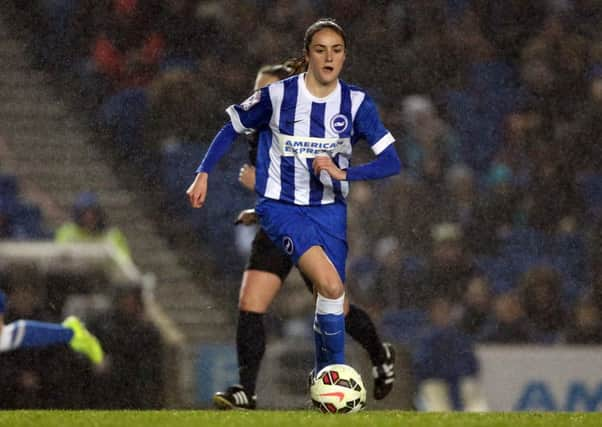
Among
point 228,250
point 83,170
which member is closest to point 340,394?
point 228,250

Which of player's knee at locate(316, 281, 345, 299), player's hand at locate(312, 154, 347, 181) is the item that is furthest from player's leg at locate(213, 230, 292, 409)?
player's hand at locate(312, 154, 347, 181)

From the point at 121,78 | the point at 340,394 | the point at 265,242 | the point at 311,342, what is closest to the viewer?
the point at 340,394

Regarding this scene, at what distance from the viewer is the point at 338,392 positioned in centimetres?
468

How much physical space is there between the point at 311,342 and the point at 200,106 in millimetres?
1593

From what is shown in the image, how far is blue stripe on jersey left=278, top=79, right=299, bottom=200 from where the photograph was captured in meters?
5.00

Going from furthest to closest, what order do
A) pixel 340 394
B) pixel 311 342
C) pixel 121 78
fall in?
pixel 121 78 < pixel 311 342 < pixel 340 394

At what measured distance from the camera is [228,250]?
7.57 m

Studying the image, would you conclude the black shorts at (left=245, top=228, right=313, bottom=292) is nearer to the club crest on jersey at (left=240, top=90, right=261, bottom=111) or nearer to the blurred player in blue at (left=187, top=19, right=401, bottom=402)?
the blurred player in blue at (left=187, top=19, right=401, bottom=402)

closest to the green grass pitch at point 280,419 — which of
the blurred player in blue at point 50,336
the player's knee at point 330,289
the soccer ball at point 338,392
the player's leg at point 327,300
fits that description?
the soccer ball at point 338,392

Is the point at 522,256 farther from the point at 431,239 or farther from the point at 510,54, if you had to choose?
the point at 510,54

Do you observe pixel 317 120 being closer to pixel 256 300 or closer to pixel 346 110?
pixel 346 110

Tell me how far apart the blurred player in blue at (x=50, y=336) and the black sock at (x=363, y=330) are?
1877mm

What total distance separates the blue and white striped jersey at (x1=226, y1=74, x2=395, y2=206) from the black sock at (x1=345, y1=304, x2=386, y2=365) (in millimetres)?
774

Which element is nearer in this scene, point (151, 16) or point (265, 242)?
point (265, 242)
